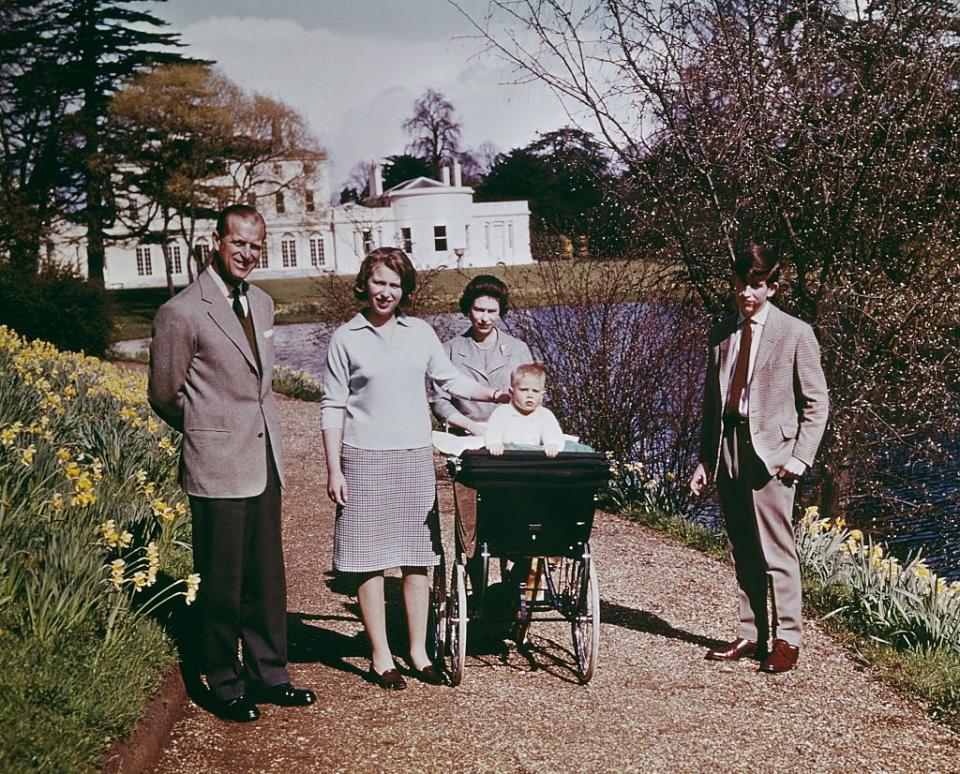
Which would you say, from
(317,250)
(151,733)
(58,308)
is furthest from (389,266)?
(317,250)

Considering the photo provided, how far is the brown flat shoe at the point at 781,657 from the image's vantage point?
5.12 meters

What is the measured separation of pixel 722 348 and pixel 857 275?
330 cm

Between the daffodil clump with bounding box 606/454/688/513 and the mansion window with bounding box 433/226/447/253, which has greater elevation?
the mansion window with bounding box 433/226/447/253

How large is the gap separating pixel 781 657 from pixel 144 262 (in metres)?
65.8

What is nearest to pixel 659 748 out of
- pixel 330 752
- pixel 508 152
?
pixel 330 752

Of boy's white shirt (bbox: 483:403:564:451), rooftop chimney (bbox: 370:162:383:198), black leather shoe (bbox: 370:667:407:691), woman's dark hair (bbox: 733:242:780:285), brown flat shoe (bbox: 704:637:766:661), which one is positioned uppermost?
rooftop chimney (bbox: 370:162:383:198)

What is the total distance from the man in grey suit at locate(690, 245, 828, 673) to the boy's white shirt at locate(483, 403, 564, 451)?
88 centimetres

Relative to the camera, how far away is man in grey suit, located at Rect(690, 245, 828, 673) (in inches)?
198

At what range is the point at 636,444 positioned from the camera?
10094 mm

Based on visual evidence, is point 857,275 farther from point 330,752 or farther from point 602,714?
point 330,752

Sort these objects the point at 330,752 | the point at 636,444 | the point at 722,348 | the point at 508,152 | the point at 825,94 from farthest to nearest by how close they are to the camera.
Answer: the point at 508,152 → the point at 636,444 → the point at 825,94 → the point at 722,348 → the point at 330,752

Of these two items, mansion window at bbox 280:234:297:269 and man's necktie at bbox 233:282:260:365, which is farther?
mansion window at bbox 280:234:297:269

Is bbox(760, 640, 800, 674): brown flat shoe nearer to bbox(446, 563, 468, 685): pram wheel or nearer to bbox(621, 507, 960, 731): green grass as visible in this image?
bbox(621, 507, 960, 731): green grass

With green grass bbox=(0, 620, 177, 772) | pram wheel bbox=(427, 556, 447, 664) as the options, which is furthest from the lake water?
green grass bbox=(0, 620, 177, 772)
